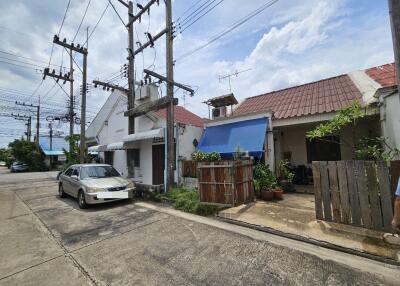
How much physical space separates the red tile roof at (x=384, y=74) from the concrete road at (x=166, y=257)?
815cm

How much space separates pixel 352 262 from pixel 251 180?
13.5ft

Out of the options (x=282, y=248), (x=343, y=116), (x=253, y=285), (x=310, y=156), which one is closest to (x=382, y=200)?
(x=282, y=248)

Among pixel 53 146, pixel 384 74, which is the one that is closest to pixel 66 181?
pixel 384 74

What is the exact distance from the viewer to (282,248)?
419 cm

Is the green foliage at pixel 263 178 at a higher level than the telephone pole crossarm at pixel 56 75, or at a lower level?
lower

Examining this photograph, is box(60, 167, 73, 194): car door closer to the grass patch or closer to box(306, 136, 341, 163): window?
the grass patch

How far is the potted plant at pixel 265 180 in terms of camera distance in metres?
7.65

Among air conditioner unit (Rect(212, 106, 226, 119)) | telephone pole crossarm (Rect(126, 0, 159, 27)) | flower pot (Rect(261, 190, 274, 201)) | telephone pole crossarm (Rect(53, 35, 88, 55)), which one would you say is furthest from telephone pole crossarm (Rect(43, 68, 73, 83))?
flower pot (Rect(261, 190, 274, 201))

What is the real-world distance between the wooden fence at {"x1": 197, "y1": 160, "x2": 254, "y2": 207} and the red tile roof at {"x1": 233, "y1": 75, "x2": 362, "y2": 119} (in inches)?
137

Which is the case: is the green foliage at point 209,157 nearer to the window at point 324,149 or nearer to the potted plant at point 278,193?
the potted plant at point 278,193

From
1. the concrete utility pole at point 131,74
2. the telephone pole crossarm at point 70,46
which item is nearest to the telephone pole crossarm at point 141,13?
the concrete utility pole at point 131,74

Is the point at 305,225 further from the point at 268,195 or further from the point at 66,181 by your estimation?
the point at 66,181

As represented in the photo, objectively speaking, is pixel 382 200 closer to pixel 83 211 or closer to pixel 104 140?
pixel 83 211

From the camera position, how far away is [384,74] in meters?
9.55
